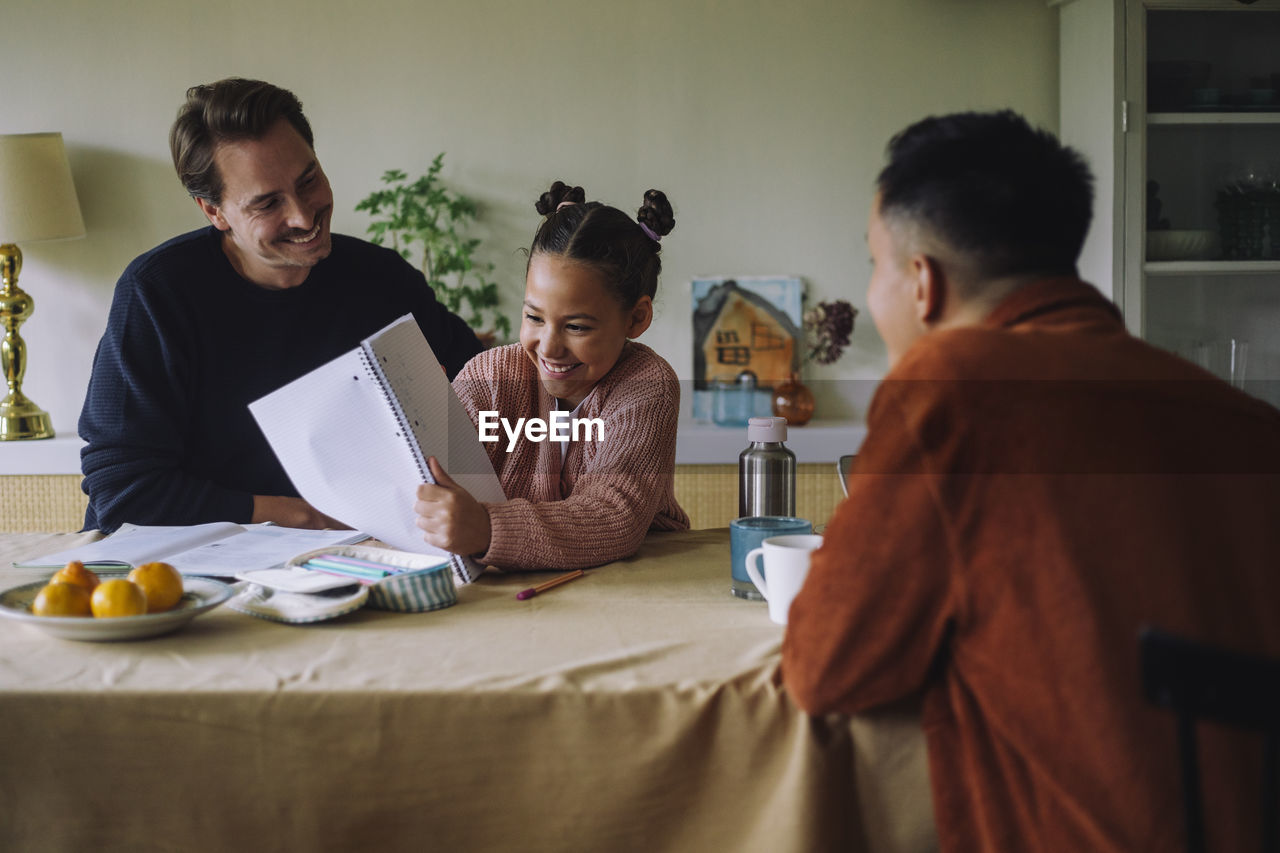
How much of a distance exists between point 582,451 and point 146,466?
0.75 metres

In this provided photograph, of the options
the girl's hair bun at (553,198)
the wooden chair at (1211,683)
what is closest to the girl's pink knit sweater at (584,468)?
the girl's hair bun at (553,198)

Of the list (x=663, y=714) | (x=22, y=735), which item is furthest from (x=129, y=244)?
(x=663, y=714)

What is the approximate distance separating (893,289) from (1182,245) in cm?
245

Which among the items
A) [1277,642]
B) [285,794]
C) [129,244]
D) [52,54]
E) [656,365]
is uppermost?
[52,54]

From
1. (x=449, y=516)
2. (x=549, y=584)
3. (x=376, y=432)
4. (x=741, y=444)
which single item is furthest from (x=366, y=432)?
(x=741, y=444)

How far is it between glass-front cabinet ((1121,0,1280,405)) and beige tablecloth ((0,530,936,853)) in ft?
7.90

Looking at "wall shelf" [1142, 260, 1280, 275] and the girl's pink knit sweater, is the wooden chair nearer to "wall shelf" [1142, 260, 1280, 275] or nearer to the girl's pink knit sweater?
the girl's pink knit sweater

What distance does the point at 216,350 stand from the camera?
177cm

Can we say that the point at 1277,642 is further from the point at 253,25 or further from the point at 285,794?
the point at 253,25

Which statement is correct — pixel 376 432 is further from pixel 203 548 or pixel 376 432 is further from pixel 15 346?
pixel 15 346

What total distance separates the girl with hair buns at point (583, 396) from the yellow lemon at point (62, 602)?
39 centimetres

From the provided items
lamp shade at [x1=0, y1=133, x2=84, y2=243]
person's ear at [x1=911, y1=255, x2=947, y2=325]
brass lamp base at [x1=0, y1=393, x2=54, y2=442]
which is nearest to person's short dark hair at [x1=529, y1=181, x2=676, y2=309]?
person's ear at [x1=911, y1=255, x2=947, y2=325]

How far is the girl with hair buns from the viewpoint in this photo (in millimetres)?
1219

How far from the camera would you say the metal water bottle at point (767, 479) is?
1.32 metres
